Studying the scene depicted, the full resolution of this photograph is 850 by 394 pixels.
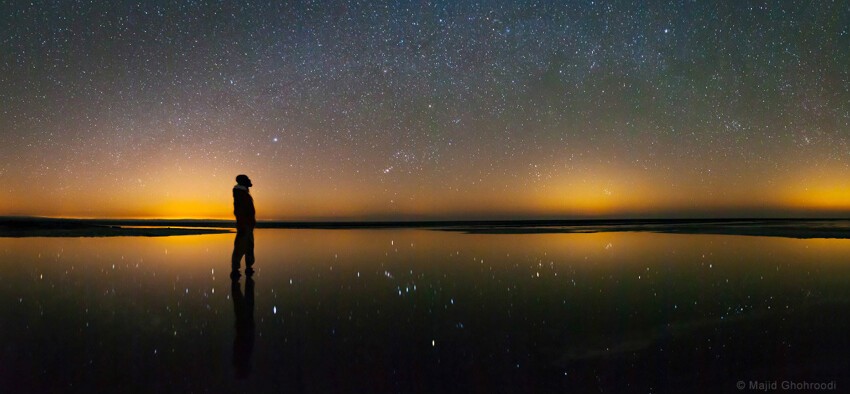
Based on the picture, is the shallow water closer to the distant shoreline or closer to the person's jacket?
the person's jacket

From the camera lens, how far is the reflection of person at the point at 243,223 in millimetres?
9508

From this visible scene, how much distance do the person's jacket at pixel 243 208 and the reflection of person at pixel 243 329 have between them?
1776 mm

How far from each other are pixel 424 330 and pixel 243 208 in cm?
621

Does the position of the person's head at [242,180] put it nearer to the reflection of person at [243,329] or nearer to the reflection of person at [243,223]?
the reflection of person at [243,223]

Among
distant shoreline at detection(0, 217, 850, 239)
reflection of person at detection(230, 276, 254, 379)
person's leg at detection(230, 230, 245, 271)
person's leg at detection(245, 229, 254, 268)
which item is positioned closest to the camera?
reflection of person at detection(230, 276, 254, 379)

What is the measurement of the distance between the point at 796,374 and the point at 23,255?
694 inches

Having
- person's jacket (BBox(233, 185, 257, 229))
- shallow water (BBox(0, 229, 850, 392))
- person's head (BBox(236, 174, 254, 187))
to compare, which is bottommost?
shallow water (BBox(0, 229, 850, 392))

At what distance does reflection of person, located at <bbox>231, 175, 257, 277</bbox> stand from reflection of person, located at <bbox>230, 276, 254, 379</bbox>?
1.38 meters

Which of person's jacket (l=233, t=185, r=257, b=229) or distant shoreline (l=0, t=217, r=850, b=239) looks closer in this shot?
person's jacket (l=233, t=185, r=257, b=229)

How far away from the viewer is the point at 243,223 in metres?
9.60

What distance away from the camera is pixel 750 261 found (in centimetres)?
1129

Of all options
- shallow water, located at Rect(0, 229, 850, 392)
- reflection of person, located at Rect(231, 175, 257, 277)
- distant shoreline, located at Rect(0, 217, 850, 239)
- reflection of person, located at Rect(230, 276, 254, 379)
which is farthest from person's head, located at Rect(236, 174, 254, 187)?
distant shoreline, located at Rect(0, 217, 850, 239)

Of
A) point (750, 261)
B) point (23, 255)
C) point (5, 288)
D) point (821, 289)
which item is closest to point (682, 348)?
point (821, 289)

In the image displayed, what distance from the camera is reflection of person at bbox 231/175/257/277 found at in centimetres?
951
